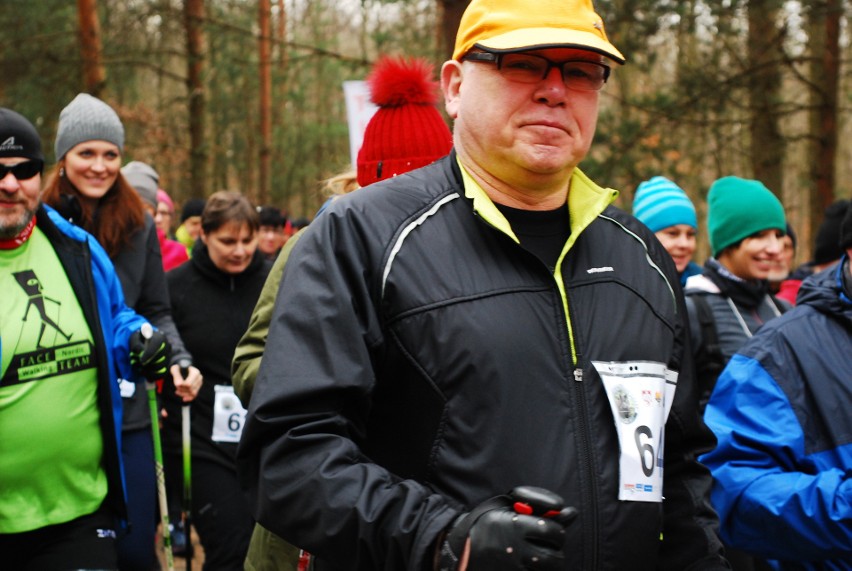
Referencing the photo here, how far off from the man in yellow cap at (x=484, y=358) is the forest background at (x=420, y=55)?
3146 mm

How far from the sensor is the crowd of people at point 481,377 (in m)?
2.10

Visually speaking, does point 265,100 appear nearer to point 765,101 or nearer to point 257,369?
point 765,101

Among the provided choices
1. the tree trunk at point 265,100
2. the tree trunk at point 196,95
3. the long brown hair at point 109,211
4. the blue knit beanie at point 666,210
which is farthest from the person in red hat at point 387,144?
the tree trunk at point 265,100

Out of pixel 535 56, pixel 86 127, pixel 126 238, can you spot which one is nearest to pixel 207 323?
pixel 126 238

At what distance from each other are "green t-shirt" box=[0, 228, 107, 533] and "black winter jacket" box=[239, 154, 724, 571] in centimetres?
187

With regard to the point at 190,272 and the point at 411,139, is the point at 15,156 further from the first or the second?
the point at 190,272

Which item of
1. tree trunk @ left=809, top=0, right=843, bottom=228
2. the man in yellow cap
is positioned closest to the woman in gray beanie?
the man in yellow cap

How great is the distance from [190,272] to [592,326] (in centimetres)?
432

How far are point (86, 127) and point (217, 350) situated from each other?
1430 mm

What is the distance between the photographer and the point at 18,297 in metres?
3.85

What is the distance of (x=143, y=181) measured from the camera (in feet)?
24.6

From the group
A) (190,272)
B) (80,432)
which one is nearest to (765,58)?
(190,272)

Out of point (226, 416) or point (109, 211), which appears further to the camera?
point (226, 416)

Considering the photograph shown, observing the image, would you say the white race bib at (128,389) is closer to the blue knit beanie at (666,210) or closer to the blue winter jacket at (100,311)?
the blue winter jacket at (100,311)
